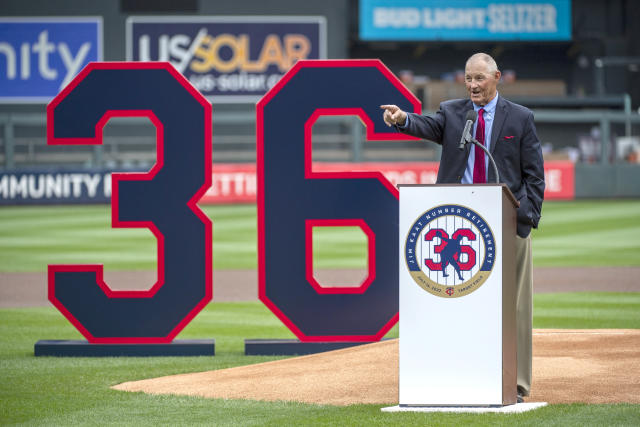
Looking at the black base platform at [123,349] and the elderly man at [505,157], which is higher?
the elderly man at [505,157]

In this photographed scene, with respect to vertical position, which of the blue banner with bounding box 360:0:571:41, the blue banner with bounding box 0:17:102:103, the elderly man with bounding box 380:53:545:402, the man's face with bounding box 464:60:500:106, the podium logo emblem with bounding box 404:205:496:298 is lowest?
the podium logo emblem with bounding box 404:205:496:298

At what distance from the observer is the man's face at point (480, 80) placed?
536 cm

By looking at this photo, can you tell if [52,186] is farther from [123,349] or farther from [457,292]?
[457,292]

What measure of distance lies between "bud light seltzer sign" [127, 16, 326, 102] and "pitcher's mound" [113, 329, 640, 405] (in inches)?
1065

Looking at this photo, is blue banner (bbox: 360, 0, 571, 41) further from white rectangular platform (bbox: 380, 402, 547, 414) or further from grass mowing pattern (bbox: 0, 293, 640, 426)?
white rectangular platform (bbox: 380, 402, 547, 414)

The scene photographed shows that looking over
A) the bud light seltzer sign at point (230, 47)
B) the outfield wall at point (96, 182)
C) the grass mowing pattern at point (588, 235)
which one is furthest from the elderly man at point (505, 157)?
the bud light seltzer sign at point (230, 47)

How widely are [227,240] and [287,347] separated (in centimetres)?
990

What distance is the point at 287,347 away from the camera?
7332 millimetres

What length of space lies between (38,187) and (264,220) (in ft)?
60.2

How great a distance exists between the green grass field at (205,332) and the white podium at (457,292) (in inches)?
7.2

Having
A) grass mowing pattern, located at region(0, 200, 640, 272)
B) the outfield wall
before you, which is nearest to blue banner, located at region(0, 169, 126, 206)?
the outfield wall

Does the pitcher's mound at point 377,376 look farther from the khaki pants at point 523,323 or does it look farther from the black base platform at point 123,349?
the black base platform at point 123,349

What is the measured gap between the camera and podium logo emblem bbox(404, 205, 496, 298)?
4.98m

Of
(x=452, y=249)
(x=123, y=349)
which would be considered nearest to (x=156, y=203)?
(x=123, y=349)
